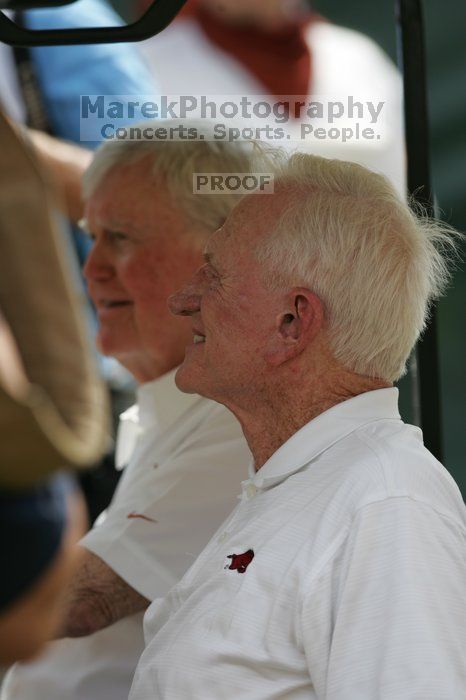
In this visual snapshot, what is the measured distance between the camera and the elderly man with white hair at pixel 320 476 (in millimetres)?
1476

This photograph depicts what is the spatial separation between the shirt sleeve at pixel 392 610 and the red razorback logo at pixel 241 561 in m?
0.16

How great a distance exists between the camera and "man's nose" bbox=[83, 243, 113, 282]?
260 centimetres

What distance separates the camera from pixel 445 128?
2.53 metres

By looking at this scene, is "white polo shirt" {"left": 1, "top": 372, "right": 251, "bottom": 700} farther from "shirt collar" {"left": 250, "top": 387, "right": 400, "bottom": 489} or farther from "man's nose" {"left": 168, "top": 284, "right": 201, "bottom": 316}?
"shirt collar" {"left": 250, "top": 387, "right": 400, "bottom": 489}

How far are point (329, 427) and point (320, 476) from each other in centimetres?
11

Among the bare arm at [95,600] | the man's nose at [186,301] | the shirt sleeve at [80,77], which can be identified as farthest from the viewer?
the shirt sleeve at [80,77]

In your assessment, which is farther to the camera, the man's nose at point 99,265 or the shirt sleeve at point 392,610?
the man's nose at point 99,265

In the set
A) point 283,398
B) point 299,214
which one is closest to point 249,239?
point 299,214

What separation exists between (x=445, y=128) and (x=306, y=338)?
913 millimetres

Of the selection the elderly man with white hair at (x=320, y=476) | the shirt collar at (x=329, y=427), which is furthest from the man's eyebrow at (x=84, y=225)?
the shirt collar at (x=329, y=427)

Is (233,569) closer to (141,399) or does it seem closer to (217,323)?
(217,323)

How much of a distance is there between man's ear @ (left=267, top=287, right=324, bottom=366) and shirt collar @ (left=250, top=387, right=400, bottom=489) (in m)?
0.11

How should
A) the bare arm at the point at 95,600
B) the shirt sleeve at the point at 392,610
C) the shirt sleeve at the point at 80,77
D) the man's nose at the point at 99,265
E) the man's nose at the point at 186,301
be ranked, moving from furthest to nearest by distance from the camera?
the shirt sleeve at the point at 80,77 < the man's nose at the point at 99,265 < the bare arm at the point at 95,600 < the man's nose at the point at 186,301 < the shirt sleeve at the point at 392,610

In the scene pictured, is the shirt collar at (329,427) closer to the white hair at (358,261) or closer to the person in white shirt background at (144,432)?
the white hair at (358,261)
